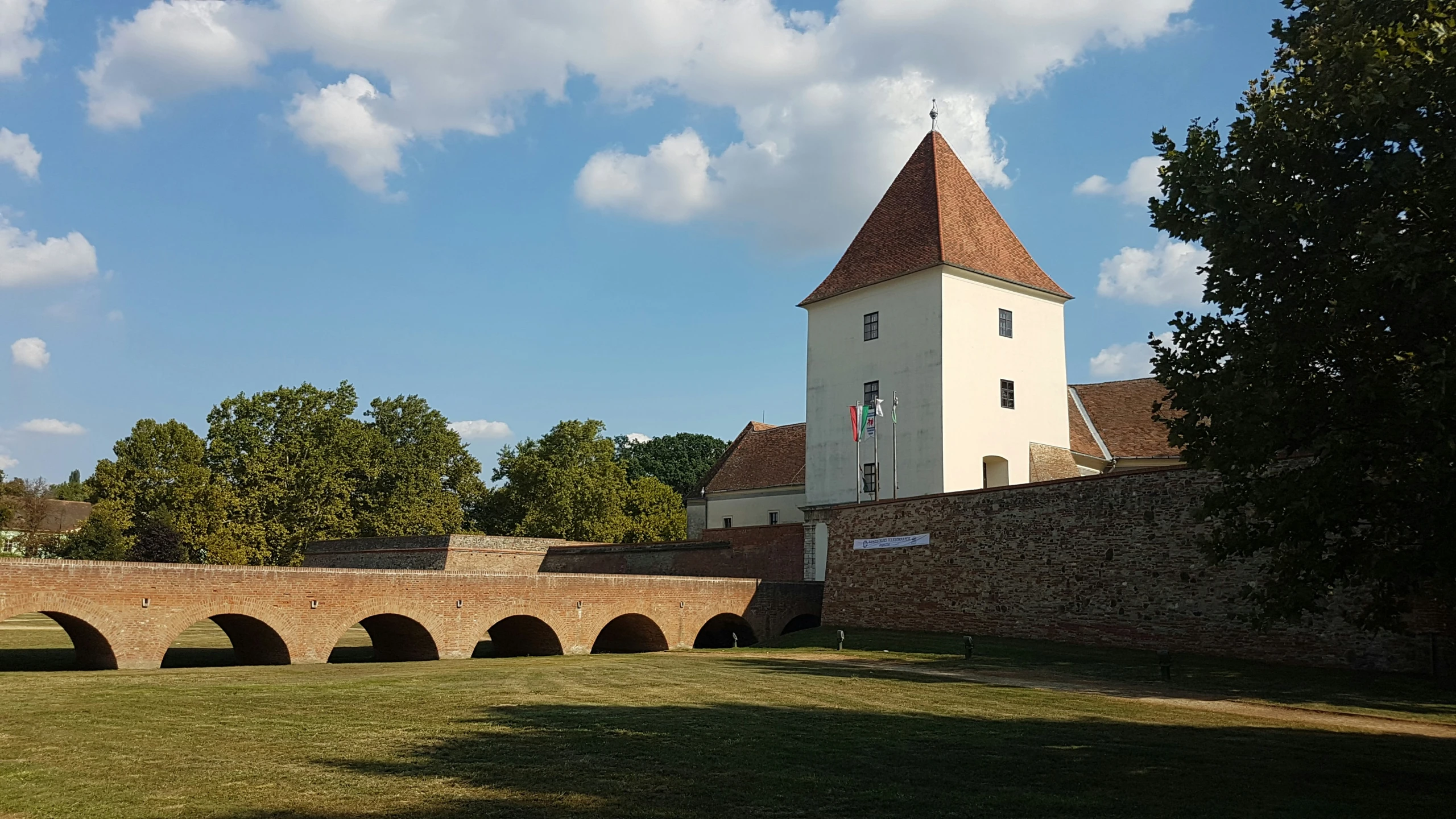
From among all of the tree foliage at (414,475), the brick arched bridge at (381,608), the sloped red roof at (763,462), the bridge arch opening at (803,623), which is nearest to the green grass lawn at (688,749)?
the brick arched bridge at (381,608)

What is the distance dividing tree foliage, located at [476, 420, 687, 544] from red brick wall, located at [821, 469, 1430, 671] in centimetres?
2693

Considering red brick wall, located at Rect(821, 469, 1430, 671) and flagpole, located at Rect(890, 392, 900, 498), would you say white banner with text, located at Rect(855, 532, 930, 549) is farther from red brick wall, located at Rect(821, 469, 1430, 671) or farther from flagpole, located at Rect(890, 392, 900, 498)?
flagpole, located at Rect(890, 392, 900, 498)

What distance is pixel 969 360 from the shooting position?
3603 cm

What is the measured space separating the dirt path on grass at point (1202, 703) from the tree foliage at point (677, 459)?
56.8m

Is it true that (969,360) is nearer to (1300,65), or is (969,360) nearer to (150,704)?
(1300,65)

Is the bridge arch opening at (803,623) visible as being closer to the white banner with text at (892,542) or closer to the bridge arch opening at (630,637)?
the white banner with text at (892,542)

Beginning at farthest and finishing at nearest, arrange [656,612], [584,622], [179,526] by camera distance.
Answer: [179,526]
[656,612]
[584,622]

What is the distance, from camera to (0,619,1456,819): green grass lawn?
8.12 m

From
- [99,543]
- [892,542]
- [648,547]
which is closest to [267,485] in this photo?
[99,543]

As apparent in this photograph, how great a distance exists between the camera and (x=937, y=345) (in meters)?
35.5

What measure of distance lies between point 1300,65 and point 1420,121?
239cm

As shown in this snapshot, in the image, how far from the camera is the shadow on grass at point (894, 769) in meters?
8.07

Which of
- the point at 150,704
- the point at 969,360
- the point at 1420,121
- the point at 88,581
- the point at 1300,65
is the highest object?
the point at 969,360

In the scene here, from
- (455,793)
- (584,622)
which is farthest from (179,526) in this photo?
(455,793)
